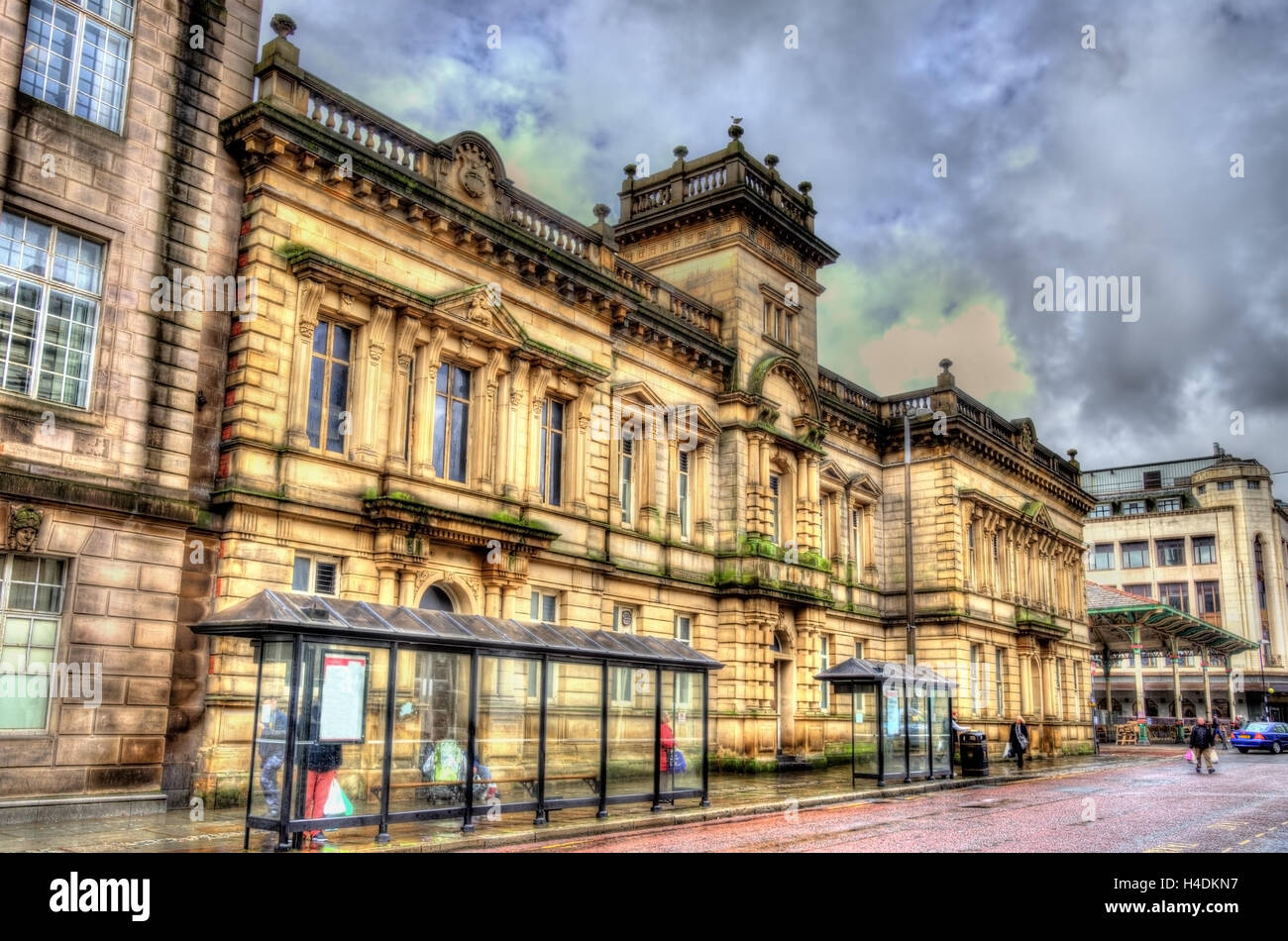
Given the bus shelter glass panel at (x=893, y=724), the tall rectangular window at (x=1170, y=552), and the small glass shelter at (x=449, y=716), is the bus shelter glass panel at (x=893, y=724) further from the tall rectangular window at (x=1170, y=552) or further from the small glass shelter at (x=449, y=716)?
the tall rectangular window at (x=1170, y=552)

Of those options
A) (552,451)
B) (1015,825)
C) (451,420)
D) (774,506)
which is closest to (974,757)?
(774,506)

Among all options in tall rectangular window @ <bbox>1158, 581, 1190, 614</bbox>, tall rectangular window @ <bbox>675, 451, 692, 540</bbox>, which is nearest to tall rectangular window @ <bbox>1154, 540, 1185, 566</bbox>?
tall rectangular window @ <bbox>1158, 581, 1190, 614</bbox>

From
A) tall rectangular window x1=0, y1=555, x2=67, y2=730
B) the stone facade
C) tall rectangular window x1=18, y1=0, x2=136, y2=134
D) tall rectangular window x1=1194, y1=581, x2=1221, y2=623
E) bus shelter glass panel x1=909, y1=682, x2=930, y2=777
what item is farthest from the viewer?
tall rectangular window x1=1194, y1=581, x2=1221, y2=623

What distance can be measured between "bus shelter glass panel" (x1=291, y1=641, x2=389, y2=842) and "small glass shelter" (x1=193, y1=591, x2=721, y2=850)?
18mm

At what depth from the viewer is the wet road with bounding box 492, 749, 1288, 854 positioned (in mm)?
14039

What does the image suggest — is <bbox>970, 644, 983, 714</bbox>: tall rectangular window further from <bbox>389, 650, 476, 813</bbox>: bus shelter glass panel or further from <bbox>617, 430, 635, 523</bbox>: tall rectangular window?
<bbox>389, 650, 476, 813</bbox>: bus shelter glass panel

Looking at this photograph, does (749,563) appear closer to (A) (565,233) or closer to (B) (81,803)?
(A) (565,233)

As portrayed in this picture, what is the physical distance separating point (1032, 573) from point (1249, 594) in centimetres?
5382

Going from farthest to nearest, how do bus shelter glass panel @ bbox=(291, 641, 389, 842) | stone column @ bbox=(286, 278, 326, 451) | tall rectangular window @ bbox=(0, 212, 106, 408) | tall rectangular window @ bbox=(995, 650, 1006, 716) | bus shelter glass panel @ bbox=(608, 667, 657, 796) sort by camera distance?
tall rectangular window @ bbox=(995, 650, 1006, 716), stone column @ bbox=(286, 278, 326, 451), bus shelter glass panel @ bbox=(608, 667, 657, 796), tall rectangular window @ bbox=(0, 212, 106, 408), bus shelter glass panel @ bbox=(291, 641, 389, 842)

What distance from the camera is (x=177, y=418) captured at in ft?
57.9

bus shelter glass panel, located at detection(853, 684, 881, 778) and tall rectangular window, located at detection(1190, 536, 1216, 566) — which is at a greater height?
tall rectangular window, located at detection(1190, 536, 1216, 566)

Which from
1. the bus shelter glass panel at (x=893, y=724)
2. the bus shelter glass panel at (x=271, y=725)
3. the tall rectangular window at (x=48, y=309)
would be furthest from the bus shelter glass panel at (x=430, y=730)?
the bus shelter glass panel at (x=893, y=724)

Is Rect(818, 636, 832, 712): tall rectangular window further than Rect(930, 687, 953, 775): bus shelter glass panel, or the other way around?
Rect(818, 636, 832, 712): tall rectangular window

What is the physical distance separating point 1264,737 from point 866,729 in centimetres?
3659
